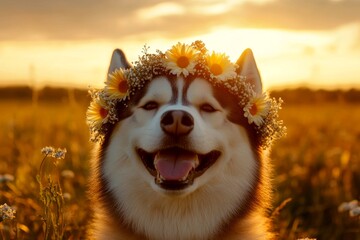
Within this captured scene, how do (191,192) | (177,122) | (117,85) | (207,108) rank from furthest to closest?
(117,85), (207,108), (191,192), (177,122)

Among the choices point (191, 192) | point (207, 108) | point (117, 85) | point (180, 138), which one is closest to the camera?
point (180, 138)

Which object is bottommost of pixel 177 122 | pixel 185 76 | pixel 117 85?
pixel 177 122

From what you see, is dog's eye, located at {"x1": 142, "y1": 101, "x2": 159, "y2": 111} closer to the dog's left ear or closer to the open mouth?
the open mouth

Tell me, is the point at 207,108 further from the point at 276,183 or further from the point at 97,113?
the point at 276,183

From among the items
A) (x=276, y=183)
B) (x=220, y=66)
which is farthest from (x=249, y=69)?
(x=276, y=183)

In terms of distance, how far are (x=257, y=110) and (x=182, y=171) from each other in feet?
2.76

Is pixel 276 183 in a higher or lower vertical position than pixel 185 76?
lower

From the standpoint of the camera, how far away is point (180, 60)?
189 inches

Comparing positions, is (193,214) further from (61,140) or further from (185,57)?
(61,140)

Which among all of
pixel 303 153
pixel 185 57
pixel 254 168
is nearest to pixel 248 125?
pixel 254 168

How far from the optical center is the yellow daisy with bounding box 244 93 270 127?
4.87 metres

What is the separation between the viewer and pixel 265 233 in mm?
4941

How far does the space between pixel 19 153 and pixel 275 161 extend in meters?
3.49

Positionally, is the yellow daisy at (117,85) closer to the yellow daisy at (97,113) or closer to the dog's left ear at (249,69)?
the yellow daisy at (97,113)
